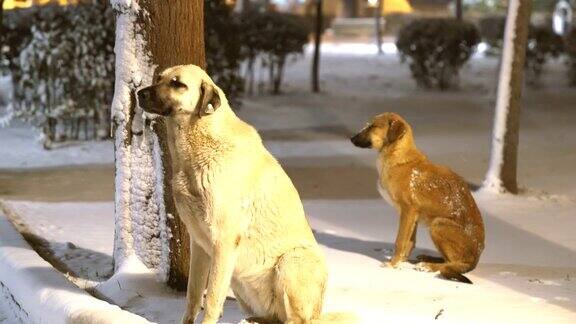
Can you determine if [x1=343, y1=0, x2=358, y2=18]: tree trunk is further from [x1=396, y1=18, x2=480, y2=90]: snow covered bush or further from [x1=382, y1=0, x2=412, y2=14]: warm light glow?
[x1=396, y1=18, x2=480, y2=90]: snow covered bush

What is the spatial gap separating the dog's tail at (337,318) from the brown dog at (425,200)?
2.00 m

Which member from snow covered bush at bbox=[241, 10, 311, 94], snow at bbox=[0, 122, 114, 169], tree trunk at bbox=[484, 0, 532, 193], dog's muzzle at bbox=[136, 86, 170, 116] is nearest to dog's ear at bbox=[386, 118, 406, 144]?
dog's muzzle at bbox=[136, 86, 170, 116]

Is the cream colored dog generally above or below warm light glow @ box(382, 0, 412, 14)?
above

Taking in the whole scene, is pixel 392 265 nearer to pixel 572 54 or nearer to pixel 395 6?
pixel 572 54

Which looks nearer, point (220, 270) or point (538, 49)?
point (220, 270)

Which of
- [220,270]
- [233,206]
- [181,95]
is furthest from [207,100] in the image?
[220,270]

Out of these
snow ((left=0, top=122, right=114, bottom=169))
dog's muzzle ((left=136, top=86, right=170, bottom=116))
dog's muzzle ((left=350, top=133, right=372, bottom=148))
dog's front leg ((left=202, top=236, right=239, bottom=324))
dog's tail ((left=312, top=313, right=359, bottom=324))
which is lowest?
snow ((left=0, top=122, right=114, bottom=169))

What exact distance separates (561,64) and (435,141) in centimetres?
1385

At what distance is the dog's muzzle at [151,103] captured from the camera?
17.2ft

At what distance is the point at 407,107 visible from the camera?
19.5m

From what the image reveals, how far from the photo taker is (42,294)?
6297 millimetres

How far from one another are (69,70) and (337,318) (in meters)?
9.89

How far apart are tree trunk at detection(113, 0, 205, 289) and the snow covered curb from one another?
2.29 feet

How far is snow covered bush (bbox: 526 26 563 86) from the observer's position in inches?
890
